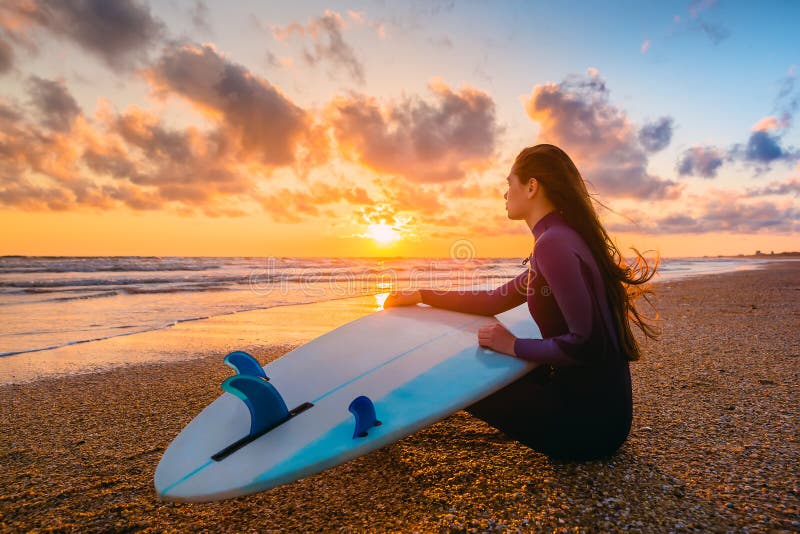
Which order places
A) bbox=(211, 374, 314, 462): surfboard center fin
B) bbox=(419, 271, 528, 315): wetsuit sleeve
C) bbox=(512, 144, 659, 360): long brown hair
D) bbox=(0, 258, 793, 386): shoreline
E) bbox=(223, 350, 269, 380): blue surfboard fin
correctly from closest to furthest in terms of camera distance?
1. bbox=(211, 374, 314, 462): surfboard center fin
2. bbox=(512, 144, 659, 360): long brown hair
3. bbox=(223, 350, 269, 380): blue surfboard fin
4. bbox=(419, 271, 528, 315): wetsuit sleeve
5. bbox=(0, 258, 793, 386): shoreline

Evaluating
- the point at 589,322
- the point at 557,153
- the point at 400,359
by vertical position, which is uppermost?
the point at 557,153

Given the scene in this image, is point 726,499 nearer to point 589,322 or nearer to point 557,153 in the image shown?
point 589,322

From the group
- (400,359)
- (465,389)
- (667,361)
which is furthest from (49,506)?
(667,361)

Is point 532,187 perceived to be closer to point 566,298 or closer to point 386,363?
point 566,298

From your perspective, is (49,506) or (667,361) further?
(667,361)

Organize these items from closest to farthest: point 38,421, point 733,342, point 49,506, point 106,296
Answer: point 49,506, point 38,421, point 733,342, point 106,296

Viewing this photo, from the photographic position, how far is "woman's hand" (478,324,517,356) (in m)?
1.89

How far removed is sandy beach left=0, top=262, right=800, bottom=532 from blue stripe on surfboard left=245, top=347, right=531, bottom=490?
314mm

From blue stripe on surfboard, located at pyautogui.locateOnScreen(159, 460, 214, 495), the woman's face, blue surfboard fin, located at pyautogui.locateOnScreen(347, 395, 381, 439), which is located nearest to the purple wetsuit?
the woman's face

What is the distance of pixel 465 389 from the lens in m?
1.85

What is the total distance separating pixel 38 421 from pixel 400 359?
2.56m

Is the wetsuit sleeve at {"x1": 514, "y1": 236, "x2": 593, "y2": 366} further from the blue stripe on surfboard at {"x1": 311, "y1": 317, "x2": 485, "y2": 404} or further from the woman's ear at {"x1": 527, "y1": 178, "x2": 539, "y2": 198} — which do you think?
the blue stripe on surfboard at {"x1": 311, "y1": 317, "x2": 485, "y2": 404}

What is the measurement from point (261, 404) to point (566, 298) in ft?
4.05

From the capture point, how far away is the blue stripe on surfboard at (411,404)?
1.52 meters
